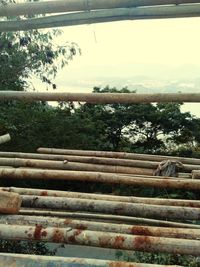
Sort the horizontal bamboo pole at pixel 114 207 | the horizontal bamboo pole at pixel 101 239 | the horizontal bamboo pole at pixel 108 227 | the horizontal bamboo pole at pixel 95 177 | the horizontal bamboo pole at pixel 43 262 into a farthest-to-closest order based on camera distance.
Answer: the horizontal bamboo pole at pixel 95 177 → the horizontal bamboo pole at pixel 114 207 → the horizontal bamboo pole at pixel 108 227 → the horizontal bamboo pole at pixel 101 239 → the horizontal bamboo pole at pixel 43 262

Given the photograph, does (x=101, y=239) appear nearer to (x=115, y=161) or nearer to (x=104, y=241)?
(x=104, y=241)

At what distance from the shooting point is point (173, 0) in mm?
1866

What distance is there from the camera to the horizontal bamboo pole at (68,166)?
8.47ft

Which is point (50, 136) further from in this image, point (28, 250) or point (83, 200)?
point (83, 200)

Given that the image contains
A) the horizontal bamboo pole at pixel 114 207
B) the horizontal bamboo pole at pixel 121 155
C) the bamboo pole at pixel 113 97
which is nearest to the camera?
the horizontal bamboo pole at pixel 114 207

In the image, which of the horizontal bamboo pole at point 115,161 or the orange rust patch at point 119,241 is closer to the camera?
the orange rust patch at point 119,241

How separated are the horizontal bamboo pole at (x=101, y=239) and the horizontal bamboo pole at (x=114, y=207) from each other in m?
Answer: 0.32

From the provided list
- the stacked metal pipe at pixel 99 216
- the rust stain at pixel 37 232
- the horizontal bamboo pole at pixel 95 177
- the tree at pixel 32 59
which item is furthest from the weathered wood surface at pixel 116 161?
the tree at pixel 32 59

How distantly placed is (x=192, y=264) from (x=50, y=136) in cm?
508

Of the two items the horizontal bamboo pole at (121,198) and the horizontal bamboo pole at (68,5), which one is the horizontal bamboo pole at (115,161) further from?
the horizontal bamboo pole at (68,5)

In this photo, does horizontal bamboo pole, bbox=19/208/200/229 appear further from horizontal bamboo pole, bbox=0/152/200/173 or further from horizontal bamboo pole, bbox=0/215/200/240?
horizontal bamboo pole, bbox=0/152/200/173

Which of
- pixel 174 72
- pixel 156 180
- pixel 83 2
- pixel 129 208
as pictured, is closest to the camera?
pixel 129 208

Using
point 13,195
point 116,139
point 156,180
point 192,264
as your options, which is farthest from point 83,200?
point 116,139

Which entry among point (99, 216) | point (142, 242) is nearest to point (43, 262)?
point (142, 242)
